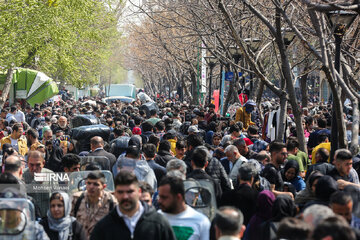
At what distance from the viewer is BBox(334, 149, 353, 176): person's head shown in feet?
24.2

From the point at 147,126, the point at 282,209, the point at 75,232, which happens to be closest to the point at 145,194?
the point at 75,232

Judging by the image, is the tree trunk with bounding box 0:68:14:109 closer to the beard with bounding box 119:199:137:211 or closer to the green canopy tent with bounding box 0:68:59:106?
the green canopy tent with bounding box 0:68:59:106

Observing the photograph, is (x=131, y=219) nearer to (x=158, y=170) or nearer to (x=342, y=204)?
(x=342, y=204)

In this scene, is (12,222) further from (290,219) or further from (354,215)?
(354,215)

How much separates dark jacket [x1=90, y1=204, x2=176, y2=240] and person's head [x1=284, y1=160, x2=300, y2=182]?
3.47 m

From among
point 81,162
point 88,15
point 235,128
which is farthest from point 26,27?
point 81,162

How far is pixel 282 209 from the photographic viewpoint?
17.7 ft

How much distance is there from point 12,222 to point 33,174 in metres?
2.81

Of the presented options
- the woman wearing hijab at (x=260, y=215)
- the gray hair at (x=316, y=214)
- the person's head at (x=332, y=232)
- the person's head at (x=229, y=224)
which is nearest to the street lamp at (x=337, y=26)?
the woman wearing hijab at (x=260, y=215)

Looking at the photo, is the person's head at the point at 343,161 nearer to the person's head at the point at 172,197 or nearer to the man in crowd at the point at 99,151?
the person's head at the point at 172,197

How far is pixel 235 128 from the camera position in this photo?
11.5m

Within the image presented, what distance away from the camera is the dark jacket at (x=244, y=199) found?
21.1 feet

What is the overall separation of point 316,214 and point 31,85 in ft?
86.5

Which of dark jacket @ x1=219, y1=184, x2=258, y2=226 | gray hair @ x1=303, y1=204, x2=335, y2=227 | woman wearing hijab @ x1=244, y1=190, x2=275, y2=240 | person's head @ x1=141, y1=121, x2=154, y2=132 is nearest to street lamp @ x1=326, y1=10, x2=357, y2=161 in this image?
dark jacket @ x1=219, y1=184, x2=258, y2=226
